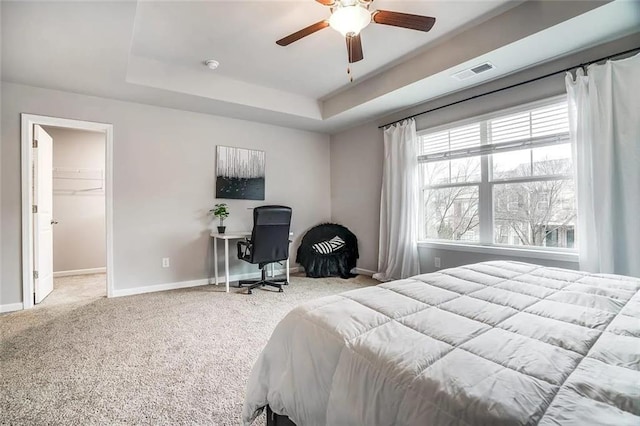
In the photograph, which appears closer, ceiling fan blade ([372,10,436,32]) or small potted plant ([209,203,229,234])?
ceiling fan blade ([372,10,436,32])

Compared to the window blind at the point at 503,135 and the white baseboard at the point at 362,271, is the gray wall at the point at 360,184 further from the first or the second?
the window blind at the point at 503,135

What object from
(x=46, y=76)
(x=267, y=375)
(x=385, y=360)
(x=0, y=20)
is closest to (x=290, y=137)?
(x=46, y=76)

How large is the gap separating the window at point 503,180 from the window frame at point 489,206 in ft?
0.03

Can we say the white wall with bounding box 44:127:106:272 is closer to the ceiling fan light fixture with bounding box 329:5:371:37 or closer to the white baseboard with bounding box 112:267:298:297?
the white baseboard with bounding box 112:267:298:297

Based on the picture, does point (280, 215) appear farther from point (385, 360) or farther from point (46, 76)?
point (385, 360)

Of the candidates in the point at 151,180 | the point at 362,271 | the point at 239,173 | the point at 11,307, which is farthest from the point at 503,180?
the point at 11,307

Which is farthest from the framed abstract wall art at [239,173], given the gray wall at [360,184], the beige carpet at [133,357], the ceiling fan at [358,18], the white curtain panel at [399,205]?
the ceiling fan at [358,18]

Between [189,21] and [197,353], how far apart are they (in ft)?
8.82

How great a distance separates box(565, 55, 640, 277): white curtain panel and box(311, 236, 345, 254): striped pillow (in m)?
2.89

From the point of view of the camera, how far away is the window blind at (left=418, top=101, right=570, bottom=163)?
289 cm

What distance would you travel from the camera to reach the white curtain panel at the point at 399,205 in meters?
4.03

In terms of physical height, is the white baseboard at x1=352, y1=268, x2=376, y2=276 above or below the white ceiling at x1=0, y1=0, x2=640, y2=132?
below

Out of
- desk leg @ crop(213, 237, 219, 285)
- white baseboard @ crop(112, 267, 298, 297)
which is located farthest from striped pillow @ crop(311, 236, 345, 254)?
desk leg @ crop(213, 237, 219, 285)

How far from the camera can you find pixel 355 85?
3984mm
